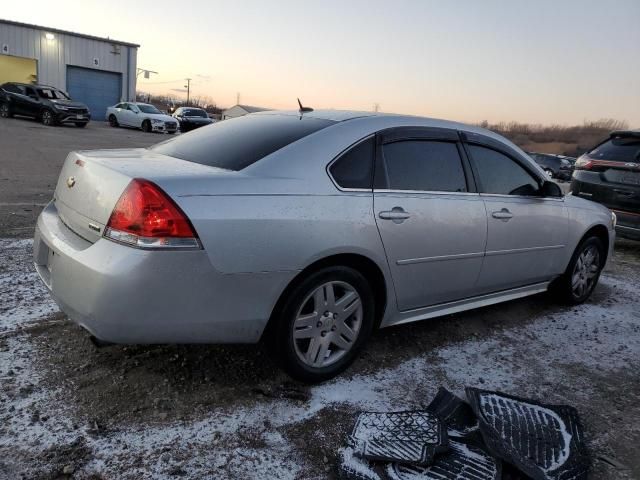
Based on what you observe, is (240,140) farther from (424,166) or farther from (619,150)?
(619,150)

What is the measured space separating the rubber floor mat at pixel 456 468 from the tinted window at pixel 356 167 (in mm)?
1429

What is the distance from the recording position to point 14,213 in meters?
6.21

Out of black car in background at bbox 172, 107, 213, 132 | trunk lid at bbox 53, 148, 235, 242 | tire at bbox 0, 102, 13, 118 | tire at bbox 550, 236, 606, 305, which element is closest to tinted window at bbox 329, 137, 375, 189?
trunk lid at bbox 53, 148, 235, 242

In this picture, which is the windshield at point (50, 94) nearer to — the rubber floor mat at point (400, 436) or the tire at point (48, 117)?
the tire at point (48, 117)

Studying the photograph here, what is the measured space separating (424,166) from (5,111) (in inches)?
1021

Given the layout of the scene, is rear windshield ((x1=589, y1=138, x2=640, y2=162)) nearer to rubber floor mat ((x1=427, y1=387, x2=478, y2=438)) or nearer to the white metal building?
rubber floor mat ((x1=427, y1=387, x2=478, y2=438))

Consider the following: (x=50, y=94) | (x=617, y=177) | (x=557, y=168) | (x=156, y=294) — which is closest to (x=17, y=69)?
(x=50, y=94)

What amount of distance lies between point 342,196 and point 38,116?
964 inches

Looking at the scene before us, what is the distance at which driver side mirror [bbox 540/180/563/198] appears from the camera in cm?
408

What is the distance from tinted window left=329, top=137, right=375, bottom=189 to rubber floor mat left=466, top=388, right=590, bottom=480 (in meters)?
1.31

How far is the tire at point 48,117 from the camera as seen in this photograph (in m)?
22.4

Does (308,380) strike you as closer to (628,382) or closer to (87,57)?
(628,382)

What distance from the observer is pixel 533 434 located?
255 centimetres

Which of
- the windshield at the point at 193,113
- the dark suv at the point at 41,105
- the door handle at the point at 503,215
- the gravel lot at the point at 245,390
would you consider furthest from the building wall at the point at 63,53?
the door handle at the point at 503,215
